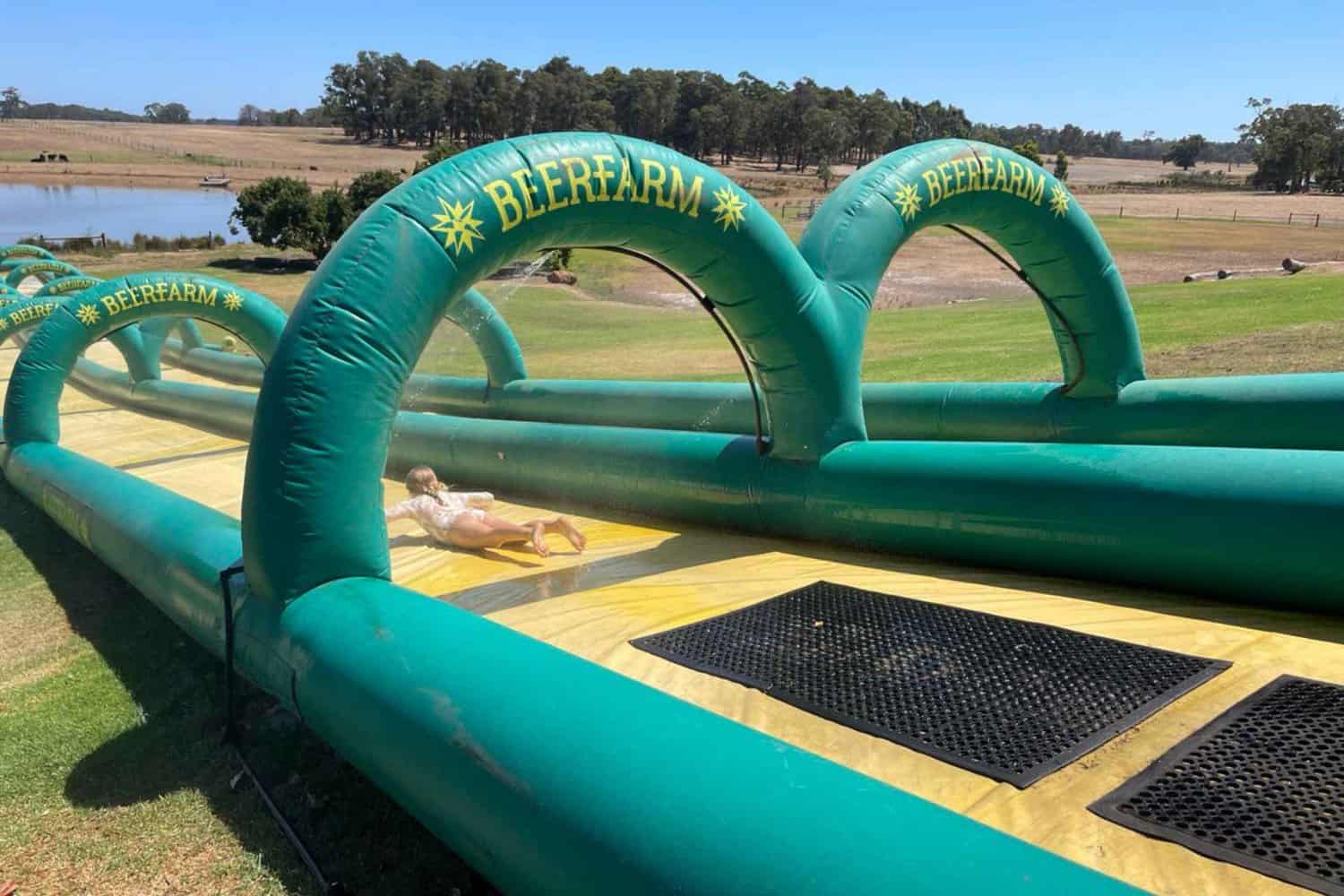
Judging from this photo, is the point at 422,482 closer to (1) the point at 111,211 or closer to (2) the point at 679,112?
(1) the point at 111,211

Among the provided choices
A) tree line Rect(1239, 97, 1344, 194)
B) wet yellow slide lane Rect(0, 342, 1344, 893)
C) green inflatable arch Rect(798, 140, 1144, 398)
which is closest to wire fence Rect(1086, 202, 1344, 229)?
tree line Rect(1239, 97, 1344, 194)

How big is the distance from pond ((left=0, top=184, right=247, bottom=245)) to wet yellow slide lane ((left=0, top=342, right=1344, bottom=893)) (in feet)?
113

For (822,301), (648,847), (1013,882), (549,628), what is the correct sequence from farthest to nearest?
1. (822,301)
2. (549,628)
3. (648,847)
4. (1013,882)

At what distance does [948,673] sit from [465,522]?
8.52 feet

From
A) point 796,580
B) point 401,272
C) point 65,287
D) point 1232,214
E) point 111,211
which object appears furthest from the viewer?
point 111,211

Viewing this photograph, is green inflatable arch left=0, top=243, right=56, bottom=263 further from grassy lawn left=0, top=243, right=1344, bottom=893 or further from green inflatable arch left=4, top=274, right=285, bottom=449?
grassy lawn left=0, top=243, right=1344, bottom=893

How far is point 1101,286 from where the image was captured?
6.16 metres

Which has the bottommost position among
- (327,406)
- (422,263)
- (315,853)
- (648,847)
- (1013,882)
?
(315,853)

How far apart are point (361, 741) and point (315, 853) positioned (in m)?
0.43

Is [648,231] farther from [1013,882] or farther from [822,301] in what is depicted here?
[1013,882]

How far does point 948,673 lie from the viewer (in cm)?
314

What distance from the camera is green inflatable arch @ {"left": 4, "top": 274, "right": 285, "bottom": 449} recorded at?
7031mm

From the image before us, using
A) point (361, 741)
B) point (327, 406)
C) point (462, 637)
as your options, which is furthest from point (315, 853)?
point (327, 406)

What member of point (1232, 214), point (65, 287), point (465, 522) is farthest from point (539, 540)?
point (1232, 214)
